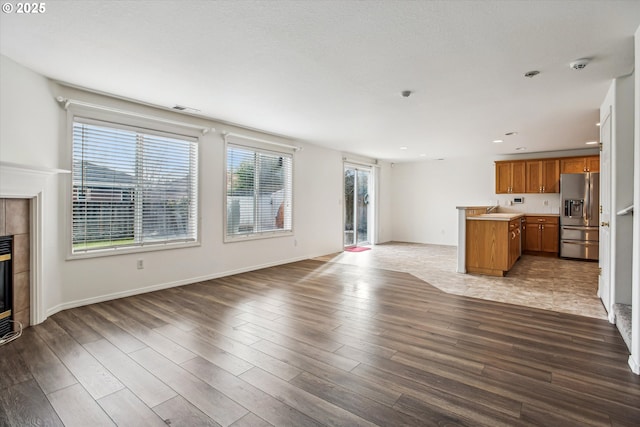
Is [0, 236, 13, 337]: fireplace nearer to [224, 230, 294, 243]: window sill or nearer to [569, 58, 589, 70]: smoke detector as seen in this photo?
[224, 230, 294, 243]: window sill

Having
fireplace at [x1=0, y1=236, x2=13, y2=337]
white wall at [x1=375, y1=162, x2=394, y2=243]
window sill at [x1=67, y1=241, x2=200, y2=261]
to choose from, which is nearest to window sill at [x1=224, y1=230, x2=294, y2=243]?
window sill at [x1=67, y1=241, x2=200, y2=261]

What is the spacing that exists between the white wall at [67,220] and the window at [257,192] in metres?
0.19

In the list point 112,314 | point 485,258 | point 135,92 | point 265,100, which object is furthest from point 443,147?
point 112,314

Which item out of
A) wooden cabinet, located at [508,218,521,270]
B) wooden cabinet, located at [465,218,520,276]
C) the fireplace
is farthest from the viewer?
wooden cabinet, located at [508,218,521,270]

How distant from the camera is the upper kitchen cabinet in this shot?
7914 millimetres

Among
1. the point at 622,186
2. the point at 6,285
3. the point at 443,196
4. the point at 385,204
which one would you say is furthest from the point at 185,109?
the point at 443,196

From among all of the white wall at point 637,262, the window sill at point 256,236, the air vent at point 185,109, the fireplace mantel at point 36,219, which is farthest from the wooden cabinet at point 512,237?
the fireplace mantel at point 36,219

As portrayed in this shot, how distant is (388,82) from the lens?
345 cm

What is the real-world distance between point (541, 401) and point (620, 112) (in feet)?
9.89

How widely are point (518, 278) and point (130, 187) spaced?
19.4 ft

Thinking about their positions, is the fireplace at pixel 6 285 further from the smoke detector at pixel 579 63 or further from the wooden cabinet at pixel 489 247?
the wooden cabinet at pixel 489 247

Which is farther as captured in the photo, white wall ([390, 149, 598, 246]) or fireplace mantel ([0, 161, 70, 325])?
white wall ([390, 149, 598, 246])

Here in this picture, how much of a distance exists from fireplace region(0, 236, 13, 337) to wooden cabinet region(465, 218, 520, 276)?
19.7 feet

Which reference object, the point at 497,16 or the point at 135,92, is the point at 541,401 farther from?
the point at 135,92
